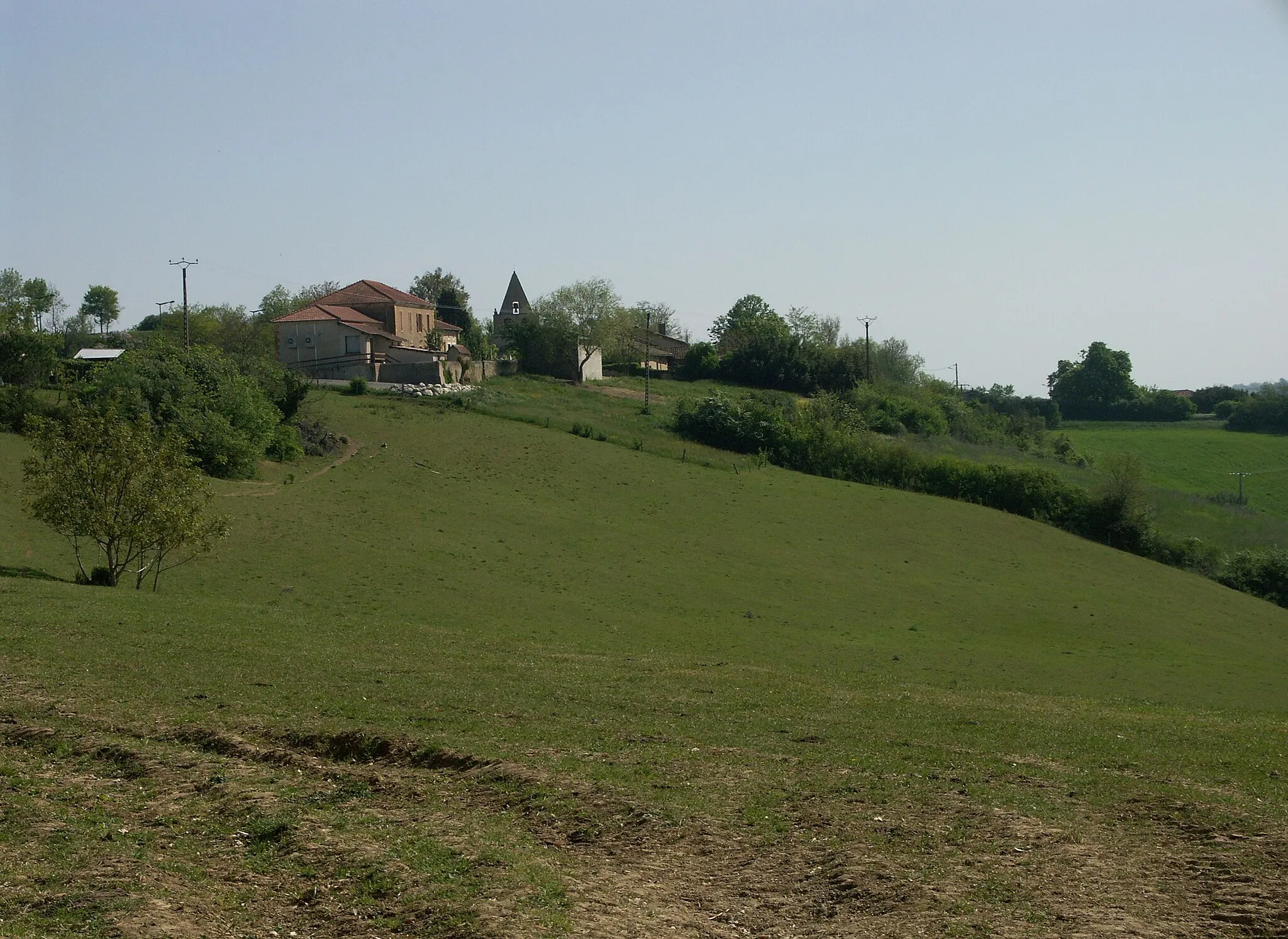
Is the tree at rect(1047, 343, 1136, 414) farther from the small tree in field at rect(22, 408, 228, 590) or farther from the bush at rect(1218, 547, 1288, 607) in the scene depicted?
the small tree in field at rect(22, 408, 228, 590)

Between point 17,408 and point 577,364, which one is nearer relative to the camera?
point 17,408

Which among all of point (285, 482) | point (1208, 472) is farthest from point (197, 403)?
point (1208, 472)

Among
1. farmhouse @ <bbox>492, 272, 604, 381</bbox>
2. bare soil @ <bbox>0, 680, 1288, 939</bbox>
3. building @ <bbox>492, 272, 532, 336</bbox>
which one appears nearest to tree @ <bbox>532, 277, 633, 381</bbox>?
farmhouse @ <bbox>492, 272, 604, 381</bbox>

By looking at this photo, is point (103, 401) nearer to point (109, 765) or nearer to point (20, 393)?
point (20, 393)

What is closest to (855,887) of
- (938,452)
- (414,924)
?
(414,924)

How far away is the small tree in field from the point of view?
3412cm

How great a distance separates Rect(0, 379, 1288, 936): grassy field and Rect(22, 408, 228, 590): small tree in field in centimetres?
205

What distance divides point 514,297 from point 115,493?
494 feet

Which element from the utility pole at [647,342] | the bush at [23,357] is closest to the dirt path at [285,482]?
the bush at [23,357]

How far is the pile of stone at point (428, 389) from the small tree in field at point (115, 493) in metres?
47.5

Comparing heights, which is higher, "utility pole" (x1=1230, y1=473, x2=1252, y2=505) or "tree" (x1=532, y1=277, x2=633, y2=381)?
"tree" (x1=532, y1=277, x2=633, y2=381)

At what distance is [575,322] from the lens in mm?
124062

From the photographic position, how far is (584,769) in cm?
1430

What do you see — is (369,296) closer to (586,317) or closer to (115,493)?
(586,317)
